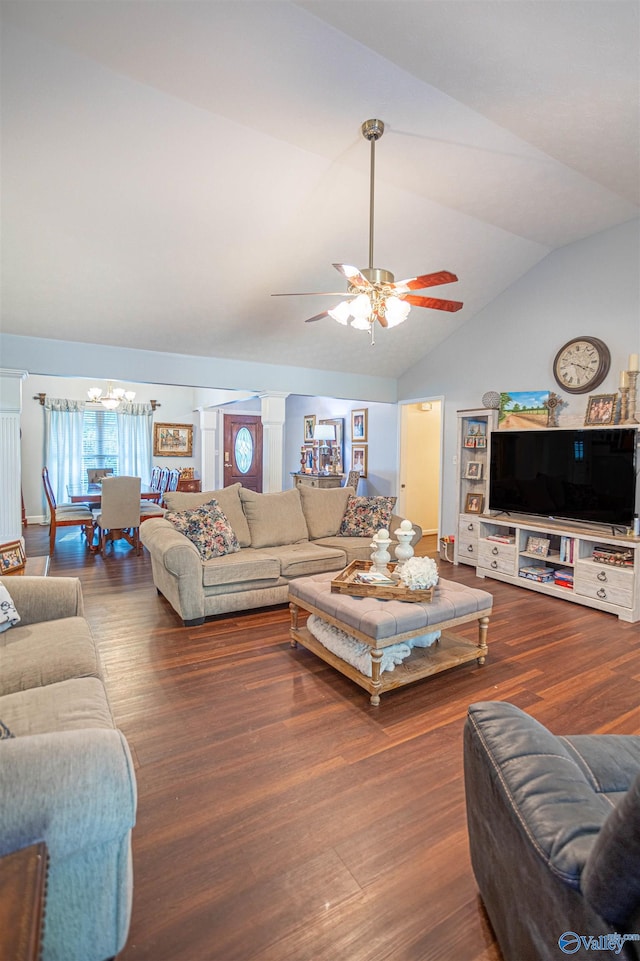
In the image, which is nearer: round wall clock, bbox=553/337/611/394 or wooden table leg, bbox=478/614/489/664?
wooden table leg, bbox=478/614/489/664

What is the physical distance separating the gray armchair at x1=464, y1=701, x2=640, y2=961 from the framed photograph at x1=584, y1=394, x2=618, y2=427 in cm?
349

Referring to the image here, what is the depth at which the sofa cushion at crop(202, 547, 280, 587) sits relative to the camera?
12.2 ft

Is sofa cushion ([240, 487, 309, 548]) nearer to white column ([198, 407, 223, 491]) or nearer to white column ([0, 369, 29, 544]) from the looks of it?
white column ([0, 369, 29, 544])

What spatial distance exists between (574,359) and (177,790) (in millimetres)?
4837

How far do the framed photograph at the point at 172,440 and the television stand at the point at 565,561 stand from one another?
20.9 ft

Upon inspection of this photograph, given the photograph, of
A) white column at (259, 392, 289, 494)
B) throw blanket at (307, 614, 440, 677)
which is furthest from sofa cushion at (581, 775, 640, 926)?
white column at (259, 392, 289, 494)

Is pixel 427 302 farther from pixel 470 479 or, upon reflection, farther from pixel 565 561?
pixel 470 479

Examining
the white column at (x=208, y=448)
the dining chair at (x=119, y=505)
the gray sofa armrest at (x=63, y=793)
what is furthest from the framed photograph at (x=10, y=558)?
the white column at (x=208, y=448)

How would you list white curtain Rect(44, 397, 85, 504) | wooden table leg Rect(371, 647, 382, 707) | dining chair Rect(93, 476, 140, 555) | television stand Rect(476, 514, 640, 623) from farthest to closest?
white curtain Rect(44, 397, 85, 504), dining chair Rect(93, 476, 140, 555), television stand Rect(476, 514, 640, 623), wooden table leg Rect(371, 647, 382, 707)

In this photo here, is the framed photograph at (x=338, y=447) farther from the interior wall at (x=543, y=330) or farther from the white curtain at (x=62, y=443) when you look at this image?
the white curtain at (x=62, y=443)

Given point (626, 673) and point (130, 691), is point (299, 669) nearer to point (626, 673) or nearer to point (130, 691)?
point (130, 691)

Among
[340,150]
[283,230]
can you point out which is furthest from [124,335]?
[340,150]

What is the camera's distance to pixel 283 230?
4055 mm

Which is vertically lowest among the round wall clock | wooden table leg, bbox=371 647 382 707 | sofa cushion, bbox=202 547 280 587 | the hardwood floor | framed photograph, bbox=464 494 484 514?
the hardwood floor
